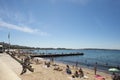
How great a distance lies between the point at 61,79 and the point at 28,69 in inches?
199

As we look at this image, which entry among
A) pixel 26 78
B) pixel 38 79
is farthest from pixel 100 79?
pixel 26 78

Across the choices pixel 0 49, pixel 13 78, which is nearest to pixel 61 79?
pixel 13 78

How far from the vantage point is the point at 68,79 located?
687 inches

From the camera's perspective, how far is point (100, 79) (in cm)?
1800

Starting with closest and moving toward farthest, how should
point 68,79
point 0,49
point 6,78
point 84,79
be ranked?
point 6,78, point 68,79, point 84,79, point 0,49

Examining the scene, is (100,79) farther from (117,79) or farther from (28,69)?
(28,69)

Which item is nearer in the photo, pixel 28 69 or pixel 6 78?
pixel 6 78

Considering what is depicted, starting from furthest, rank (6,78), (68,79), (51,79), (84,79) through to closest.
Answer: (84,79), (68,79), (51,79), (6,78)

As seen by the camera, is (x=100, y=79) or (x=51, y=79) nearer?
(x=51, y=79)

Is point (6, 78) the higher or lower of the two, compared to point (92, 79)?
higher

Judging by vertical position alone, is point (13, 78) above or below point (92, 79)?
above

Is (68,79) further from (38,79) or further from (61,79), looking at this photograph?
(38,79)

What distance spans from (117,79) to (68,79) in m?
5.56

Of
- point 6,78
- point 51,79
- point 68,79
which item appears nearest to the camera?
point 6,78
